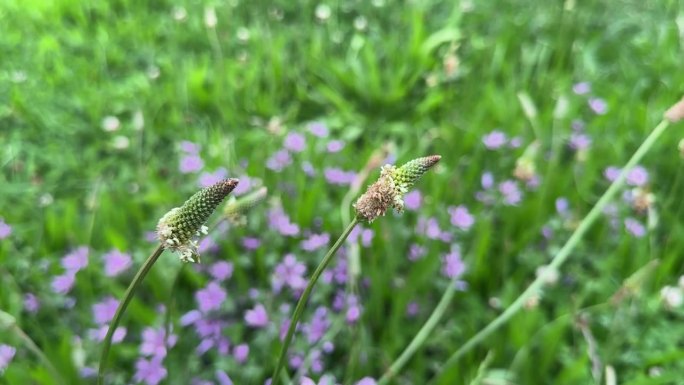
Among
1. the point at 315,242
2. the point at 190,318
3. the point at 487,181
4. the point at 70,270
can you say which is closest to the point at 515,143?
the point at 487,181

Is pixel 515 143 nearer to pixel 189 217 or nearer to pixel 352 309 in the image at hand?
pixel 352 309

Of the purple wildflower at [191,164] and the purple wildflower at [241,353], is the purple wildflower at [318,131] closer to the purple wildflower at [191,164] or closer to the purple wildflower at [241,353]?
the purple wildflower at [191,164]

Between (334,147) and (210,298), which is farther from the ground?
(334,147)

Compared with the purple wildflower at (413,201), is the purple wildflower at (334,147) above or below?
above

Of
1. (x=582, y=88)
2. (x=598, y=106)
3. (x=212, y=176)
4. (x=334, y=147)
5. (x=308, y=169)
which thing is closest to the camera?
(x=212, y=176)

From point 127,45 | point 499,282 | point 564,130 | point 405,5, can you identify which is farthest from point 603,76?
point 127,45

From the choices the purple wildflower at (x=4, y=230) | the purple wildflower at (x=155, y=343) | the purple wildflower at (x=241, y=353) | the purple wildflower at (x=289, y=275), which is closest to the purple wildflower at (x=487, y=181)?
the purple wildflower at (x=289, y=275)

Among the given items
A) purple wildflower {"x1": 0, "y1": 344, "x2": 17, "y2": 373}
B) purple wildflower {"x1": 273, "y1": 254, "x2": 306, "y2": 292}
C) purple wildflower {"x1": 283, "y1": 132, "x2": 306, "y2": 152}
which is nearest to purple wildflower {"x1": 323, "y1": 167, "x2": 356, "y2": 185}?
purple wildflower {"x1": 283, "y1": 132, "x2": 306, "y2": 152}

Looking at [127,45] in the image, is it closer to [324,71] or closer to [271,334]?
[324,71]
